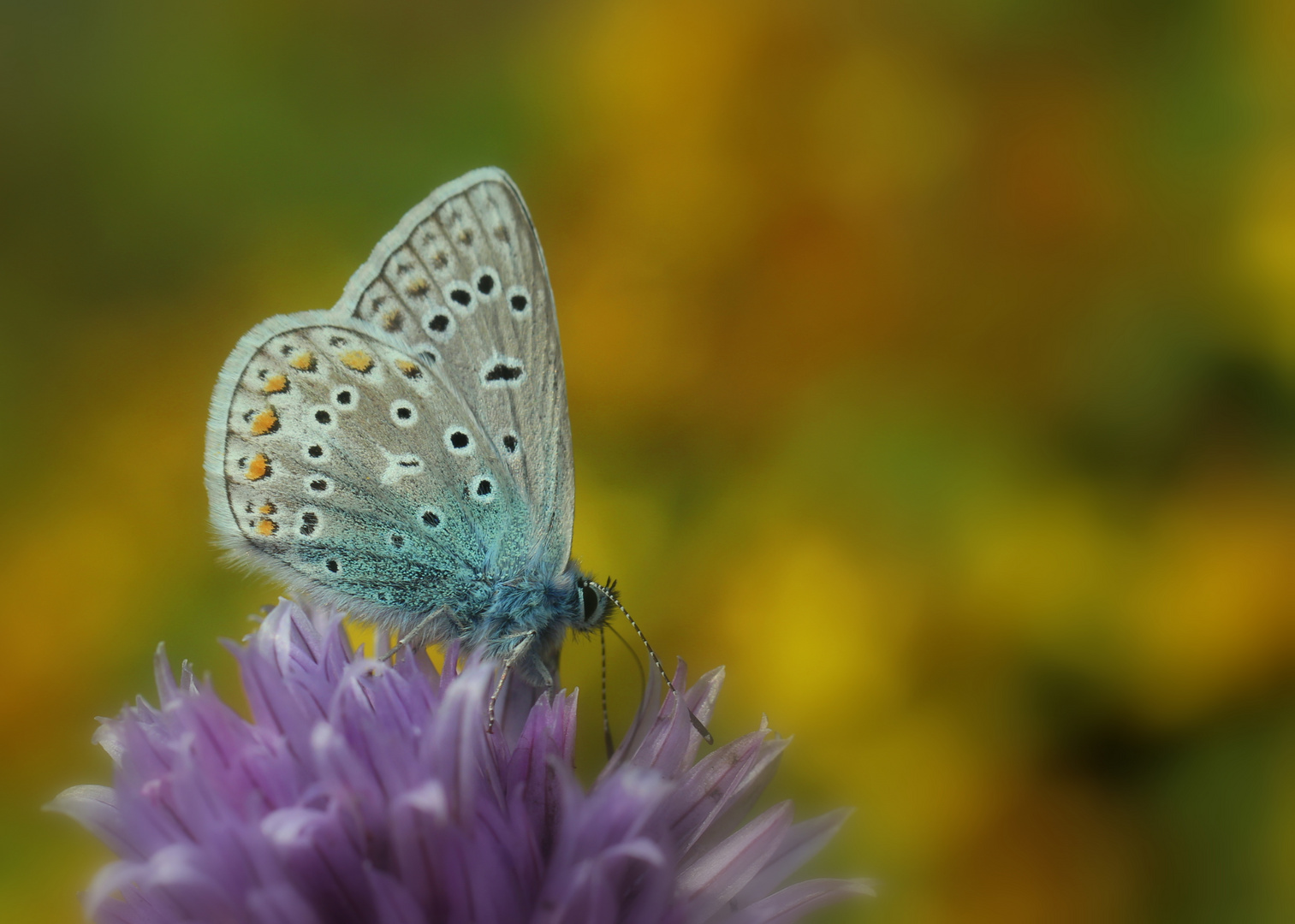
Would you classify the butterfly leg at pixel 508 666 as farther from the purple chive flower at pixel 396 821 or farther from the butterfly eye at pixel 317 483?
the butterfly eye at pixel 317 483

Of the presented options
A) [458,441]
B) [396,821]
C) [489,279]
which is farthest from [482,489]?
[396,821]

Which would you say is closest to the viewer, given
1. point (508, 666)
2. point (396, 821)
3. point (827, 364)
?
point (396, 821)

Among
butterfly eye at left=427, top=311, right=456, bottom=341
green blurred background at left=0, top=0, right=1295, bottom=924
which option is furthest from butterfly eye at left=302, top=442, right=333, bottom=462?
green blurred background at left=0, top=0, right=1295, bottom=924

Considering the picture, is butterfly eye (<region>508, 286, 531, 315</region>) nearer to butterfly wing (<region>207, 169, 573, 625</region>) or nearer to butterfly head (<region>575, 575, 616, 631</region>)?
butterfly wing (<region>207, 169, 573, 625</region>)

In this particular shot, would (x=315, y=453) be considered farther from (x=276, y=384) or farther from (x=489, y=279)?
(x=489, y=279)

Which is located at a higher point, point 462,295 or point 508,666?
point 462,295

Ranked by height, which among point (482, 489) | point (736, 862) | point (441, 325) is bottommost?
point (736, 862)
